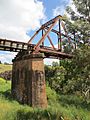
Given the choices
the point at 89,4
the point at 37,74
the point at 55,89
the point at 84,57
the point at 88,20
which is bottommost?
the point at 55,89

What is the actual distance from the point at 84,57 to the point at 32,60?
9.50 metres

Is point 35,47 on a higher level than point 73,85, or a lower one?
higher

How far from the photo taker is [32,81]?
2462 centimetres

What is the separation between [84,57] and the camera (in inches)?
631

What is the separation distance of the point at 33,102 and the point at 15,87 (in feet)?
13.8

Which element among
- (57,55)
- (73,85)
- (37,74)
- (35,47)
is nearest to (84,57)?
(73,85)

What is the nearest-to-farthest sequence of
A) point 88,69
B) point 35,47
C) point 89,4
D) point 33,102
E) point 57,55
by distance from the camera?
point 88,69
point 89,4
point 33,102
point 35,47
point 57,55

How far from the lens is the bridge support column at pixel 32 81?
24.4 meters

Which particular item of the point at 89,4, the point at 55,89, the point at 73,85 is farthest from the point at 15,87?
the point at 89,4

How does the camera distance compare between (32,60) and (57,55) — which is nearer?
(32,60)

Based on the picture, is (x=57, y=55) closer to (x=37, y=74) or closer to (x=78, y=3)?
(x=37, y=74)

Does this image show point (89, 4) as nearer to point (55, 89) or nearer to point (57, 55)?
point (57, 55)

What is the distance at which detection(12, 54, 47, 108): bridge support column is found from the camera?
24406 mm

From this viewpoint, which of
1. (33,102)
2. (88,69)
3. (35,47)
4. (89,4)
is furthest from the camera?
(35,47)
